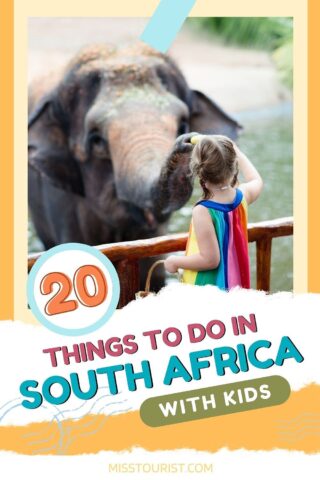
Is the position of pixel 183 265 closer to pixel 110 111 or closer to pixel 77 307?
pixel 77 307

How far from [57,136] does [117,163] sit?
1.32ft

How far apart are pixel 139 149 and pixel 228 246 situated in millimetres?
1150

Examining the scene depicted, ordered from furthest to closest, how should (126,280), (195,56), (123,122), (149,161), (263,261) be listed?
(195,56)
(123,122)
(149,161)
(263,261)
(126,280)

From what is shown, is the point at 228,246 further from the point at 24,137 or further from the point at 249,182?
the point at 24,137

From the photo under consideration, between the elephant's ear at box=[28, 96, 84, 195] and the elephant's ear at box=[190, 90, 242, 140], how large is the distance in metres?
0.44

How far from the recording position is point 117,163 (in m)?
3.08

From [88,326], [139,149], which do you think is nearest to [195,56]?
[139,149]

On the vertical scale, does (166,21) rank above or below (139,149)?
above

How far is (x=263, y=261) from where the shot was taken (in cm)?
222

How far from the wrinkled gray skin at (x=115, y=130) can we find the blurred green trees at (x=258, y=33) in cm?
22

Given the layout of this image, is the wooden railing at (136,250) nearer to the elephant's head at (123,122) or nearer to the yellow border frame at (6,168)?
the yellow border frame at (6,168)

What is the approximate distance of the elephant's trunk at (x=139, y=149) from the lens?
2.90 meters

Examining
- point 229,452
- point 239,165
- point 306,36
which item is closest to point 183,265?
point 239,165

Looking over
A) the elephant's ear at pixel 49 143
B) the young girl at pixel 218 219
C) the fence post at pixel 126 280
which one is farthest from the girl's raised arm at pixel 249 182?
the elephant's ear at pixel 49 143
